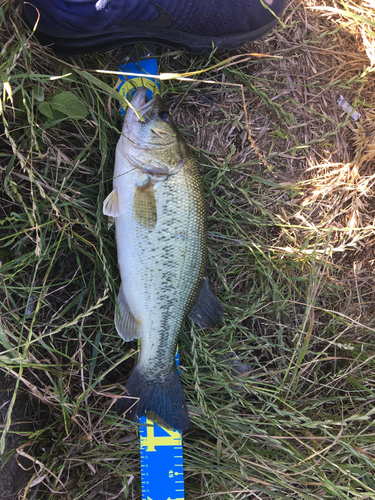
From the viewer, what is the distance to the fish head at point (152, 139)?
1938 millimetres

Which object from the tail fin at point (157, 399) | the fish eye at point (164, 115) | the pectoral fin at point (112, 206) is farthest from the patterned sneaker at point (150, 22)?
the tail fin at point (157, 399)

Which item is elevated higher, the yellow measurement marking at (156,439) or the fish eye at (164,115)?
the fish eye at (164,115)

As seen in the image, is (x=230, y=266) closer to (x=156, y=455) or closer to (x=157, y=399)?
(x=157, y=399)

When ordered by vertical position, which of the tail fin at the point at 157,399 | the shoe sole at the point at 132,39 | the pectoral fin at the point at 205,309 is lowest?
the tail fin at the point at 157,399

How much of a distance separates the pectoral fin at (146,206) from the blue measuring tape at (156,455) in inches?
27.3

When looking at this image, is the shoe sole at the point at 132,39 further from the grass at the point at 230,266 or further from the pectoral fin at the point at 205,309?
the pectoral fin at the point at 205,309

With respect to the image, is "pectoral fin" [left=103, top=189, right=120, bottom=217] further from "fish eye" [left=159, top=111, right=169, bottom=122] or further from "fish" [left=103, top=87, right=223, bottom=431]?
"fish eye" [left=159, top=111, right=169, bottom=122]

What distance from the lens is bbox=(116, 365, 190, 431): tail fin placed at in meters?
2.09

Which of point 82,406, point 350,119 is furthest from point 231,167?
point 82,406

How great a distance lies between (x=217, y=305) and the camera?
219 centimetres

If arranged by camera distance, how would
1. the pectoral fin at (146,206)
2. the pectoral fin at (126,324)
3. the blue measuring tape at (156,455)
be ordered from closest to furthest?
the pectoral fin at (146,206) → the pectoral fin at (126,324) → the blue measuring tape at (156,455)

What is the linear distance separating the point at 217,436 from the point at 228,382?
0.38 m

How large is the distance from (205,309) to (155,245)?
1.94 feet

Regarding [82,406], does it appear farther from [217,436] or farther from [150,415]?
[217,436]
